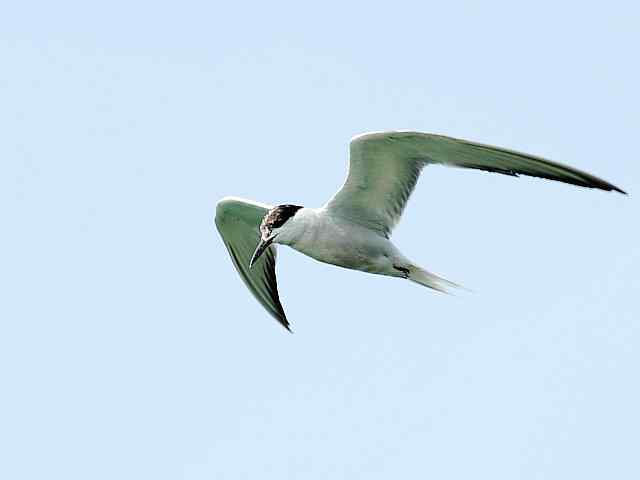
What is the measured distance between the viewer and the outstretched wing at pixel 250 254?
515 inches

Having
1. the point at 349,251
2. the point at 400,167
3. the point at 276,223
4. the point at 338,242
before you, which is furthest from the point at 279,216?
the point at 400,167

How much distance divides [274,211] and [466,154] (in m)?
2.14

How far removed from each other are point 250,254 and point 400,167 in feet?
10.7

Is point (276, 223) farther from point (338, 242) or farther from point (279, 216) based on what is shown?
point (338, 242)

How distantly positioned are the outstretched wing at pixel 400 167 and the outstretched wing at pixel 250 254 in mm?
2153

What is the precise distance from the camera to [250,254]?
1348 cm

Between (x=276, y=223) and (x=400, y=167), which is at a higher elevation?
(x=400, y=167)

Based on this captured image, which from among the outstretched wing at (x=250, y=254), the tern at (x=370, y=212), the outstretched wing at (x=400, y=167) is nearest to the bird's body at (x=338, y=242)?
the tern at (x=370, y=212)

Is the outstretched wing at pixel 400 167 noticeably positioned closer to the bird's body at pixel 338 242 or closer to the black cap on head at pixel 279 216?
the bird's body at pixel 338 242

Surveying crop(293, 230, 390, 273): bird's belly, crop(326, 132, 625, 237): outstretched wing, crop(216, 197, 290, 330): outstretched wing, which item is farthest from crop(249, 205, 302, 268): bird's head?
crop(216, 197, 290, 330): outstretched wing

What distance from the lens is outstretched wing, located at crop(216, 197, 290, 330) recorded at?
13086 millimetres

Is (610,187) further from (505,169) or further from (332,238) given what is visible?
(332,238)

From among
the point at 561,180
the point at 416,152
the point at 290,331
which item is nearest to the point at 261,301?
the point at 290,331

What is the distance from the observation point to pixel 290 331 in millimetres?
13180
